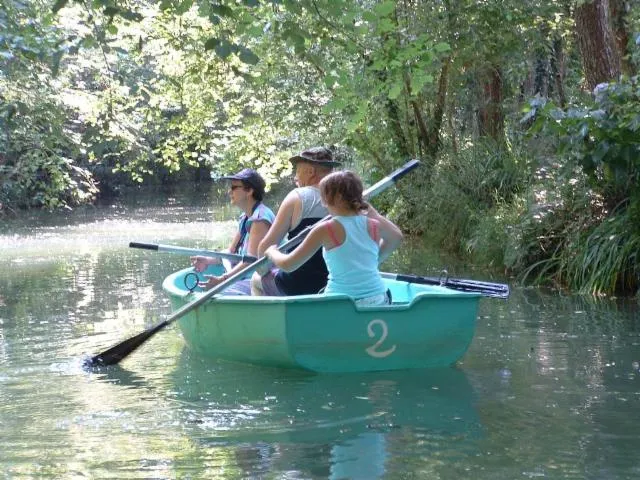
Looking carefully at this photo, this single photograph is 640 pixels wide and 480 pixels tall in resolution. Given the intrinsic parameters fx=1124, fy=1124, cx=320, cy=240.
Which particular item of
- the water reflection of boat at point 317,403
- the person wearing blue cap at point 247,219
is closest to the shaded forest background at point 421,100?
the person wearing blue cap at point 247,219

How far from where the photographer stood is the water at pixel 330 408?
512 centimetres

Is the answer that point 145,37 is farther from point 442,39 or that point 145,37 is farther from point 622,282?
point 622,282

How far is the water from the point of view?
512cm

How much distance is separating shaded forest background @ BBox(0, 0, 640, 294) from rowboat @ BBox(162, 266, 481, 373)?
143 cm

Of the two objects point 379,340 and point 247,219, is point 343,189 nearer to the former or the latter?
point 379,340

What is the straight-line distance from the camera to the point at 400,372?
7023 mm

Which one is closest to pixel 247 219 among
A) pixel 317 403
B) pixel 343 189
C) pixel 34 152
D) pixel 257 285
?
pixel 257 285

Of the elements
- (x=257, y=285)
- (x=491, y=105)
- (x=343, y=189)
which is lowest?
(x=257, y=285)

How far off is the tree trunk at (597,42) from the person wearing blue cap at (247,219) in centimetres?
534

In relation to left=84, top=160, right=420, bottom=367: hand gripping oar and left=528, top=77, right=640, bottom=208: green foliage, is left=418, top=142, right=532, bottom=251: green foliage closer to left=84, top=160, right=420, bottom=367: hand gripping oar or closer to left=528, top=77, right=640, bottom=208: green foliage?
left=528, top=77, right=640, bottom=208: green foliage

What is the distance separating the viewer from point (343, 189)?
6.48m

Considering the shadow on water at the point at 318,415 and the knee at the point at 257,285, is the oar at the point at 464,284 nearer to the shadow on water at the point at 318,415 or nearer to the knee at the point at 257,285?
the shadow on water at the point at 318,415

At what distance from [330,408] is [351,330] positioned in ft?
2.25

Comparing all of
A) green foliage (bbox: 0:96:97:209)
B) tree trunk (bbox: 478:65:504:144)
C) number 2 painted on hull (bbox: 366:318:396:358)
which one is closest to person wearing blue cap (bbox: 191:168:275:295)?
number 2 painted on hull (bbox: 366:318:396:358)
